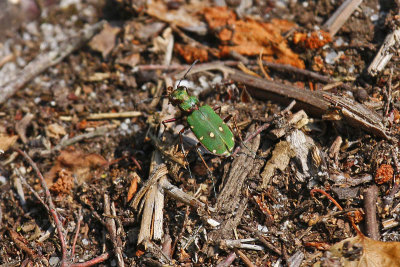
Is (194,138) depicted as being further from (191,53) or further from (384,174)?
(384,174)

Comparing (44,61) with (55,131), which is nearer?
(55,131)

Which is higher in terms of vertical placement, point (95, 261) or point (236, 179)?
point (236, 179)

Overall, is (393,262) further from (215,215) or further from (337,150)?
(215,215)

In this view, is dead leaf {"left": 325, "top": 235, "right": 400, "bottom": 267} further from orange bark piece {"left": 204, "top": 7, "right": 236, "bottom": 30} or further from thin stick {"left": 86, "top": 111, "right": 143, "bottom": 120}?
orange bark piece {"left": 204, "top": 7, "right": 236, "bottom": 30}

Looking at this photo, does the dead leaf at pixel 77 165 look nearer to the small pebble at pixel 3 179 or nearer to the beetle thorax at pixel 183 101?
the small pebble at pixel 3 179

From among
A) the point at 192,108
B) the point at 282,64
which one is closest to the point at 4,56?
the point at 192,108

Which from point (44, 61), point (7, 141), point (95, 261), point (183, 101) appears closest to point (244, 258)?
point (95, 261)
